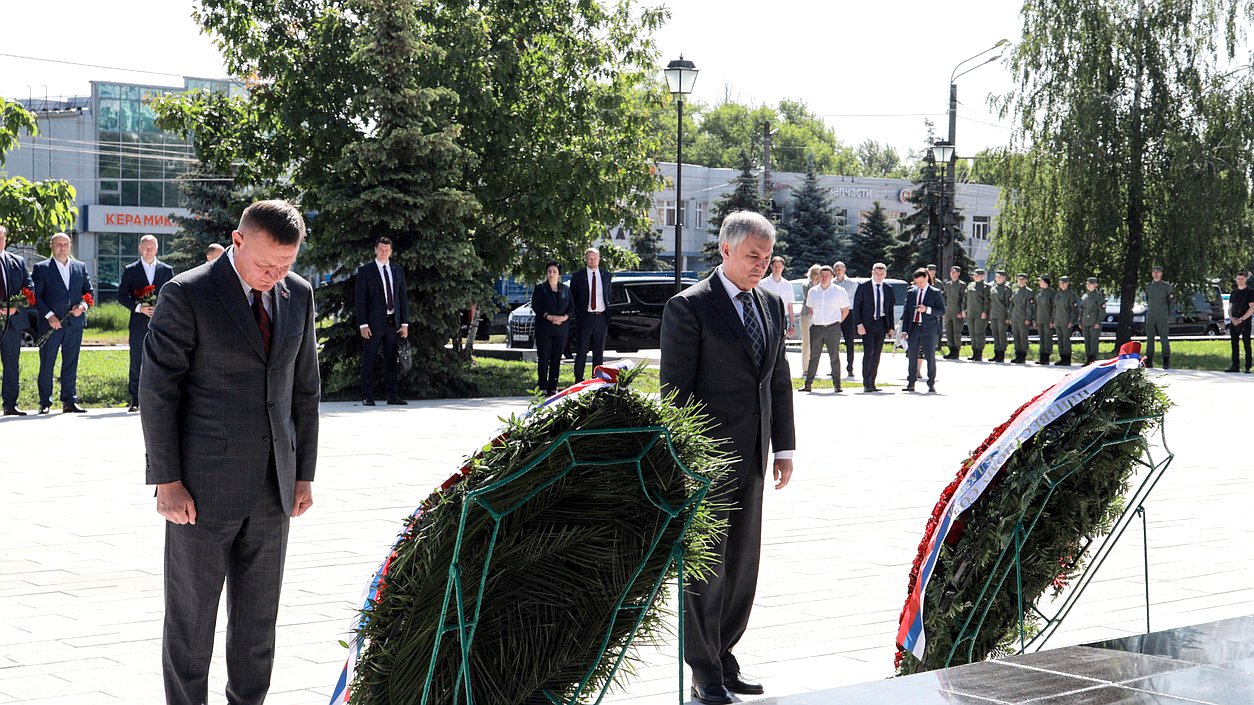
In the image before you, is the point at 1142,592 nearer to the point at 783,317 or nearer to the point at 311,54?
the point at 783,317

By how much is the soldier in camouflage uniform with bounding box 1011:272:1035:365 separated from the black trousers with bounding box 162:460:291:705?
27.4 meters

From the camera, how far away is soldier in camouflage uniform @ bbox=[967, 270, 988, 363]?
102ft

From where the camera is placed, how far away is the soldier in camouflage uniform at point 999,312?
30.4 m

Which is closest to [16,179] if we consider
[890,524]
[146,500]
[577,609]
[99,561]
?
[146,500]

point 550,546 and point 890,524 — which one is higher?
point 550,546

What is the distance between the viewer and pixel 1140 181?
105ft

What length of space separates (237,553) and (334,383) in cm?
1517

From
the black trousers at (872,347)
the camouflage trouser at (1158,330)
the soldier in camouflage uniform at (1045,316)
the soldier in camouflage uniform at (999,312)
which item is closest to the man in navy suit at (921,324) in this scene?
the black trousers at (872,347)

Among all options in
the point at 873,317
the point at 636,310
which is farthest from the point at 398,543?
the point at 636,310

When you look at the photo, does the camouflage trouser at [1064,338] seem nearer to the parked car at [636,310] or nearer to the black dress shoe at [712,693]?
A: the parked car at [636,310]

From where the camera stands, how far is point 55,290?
15289mm

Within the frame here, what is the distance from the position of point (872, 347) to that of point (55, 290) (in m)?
12.2

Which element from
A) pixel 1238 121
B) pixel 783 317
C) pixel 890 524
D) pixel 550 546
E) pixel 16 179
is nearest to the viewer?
pixel 550 546

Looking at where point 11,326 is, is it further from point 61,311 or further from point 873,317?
point 873,317
